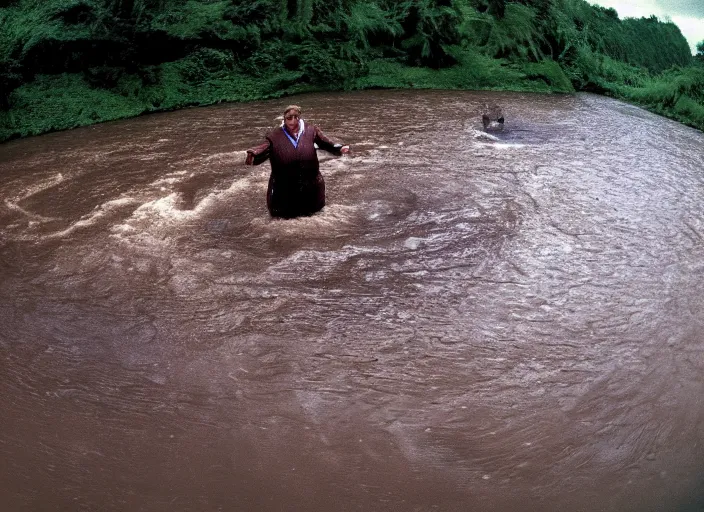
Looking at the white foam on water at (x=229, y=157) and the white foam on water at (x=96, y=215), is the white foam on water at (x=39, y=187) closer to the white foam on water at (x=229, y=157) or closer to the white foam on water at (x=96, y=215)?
the white foam on water at (x=96, y=215)

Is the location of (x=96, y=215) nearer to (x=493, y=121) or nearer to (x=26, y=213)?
(x=26, y=213)

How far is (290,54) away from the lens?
15156 millimetres

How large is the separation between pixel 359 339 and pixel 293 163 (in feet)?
8.36

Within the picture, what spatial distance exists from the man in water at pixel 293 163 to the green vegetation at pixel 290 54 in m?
6.64

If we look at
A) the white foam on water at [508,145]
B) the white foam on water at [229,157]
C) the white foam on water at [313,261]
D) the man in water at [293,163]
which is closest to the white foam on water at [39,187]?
the white foam on water at [229,157]

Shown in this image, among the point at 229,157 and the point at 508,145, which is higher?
the point at 508,145

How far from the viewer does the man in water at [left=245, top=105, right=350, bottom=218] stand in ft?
21.8

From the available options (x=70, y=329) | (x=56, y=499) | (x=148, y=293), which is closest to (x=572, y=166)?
(x=148, y=293)

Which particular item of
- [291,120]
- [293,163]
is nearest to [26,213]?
[293,163]

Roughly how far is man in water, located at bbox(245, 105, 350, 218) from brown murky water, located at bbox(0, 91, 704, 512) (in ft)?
0.74

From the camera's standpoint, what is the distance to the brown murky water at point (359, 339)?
3549mm

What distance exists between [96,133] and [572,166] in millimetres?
7731

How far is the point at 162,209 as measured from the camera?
728cm

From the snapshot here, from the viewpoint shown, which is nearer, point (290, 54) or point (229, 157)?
point (229, 157)
